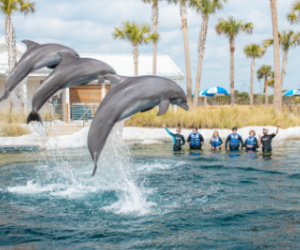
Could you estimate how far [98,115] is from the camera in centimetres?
475

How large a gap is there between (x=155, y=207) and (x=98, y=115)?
2849 mm

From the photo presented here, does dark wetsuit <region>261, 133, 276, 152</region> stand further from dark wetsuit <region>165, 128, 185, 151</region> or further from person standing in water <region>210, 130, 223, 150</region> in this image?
dark wetsuit <region>165, 128, 185, 151</region>

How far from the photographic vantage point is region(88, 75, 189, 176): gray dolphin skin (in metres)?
4.74

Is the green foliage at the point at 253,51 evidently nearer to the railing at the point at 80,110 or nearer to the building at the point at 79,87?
the building at the point at 79,87

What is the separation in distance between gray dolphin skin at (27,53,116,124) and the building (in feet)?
49.2

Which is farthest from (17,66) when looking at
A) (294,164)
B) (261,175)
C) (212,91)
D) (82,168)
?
(212,91)

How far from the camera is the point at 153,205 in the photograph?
700 cm

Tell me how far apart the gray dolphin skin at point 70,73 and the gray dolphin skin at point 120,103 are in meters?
0.18

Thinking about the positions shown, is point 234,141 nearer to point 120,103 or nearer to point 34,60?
point 120,103

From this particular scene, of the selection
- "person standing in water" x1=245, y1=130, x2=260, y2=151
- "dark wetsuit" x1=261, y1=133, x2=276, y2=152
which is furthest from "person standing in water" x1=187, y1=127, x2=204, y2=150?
"dark wetsuit" x1=261, y1=133, x2=276, y2=152

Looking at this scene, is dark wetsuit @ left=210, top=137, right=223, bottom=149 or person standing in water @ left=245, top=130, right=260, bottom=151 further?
dark wetsuit @ left=210, top=137, right=223, bottom=149

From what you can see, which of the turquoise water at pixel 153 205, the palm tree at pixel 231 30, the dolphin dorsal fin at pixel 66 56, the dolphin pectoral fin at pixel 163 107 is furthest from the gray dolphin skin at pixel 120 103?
the palm tree at pixel 231 30

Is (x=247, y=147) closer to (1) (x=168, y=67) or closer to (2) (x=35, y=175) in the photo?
(2) (x=35, y=175)

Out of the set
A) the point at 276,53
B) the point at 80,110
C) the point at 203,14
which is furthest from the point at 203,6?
the point at 80,110
